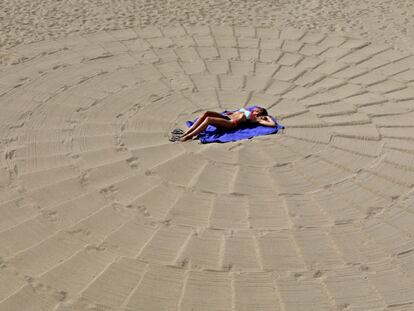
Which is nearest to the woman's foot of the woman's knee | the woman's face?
the woman's knee

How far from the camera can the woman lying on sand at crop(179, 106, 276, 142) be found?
760 cm

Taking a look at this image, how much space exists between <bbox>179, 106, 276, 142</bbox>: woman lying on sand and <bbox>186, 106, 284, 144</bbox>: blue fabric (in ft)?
0.19

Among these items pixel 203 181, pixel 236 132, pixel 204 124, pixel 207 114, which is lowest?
pixel 203 181

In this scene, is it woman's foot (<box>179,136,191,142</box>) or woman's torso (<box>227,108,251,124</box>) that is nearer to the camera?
woman's foot (<box>179,136,191,142</box>)

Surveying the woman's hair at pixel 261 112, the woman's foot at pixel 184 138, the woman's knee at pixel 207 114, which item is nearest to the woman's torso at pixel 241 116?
the woman's hair at pixel 261 112

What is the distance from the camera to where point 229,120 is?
7.83 meters

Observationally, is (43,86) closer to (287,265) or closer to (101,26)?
(101,26)

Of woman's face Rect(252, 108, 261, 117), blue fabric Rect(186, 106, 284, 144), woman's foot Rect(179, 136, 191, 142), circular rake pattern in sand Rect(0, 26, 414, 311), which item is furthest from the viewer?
woman's face Rect(252, 108, 261, 117)

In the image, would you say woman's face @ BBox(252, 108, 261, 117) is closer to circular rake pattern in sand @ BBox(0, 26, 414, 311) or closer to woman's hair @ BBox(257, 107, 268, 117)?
woman's hair @ BBox(257, 107, 268, 117)

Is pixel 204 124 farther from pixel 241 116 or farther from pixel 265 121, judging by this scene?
pixel 265 121

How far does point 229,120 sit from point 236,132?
0.20m

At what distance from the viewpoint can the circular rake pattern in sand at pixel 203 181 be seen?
210 inches

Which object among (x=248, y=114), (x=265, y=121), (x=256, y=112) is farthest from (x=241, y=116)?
(x=265, y=121)

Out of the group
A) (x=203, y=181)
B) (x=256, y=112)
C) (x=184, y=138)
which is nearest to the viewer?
(x=203, y=181)
